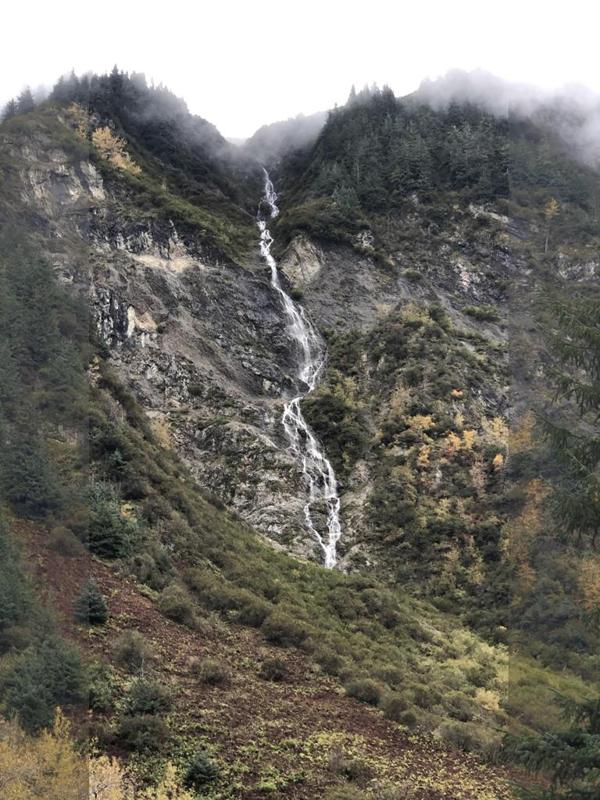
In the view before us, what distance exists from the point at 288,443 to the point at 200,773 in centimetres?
3538

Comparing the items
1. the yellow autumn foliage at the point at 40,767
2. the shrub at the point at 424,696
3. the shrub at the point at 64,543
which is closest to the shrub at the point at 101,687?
the yellow autumn foliage at the point at 40,767

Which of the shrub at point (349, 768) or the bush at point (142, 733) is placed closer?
the bush at point (142, 733)

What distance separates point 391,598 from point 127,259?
39.6m

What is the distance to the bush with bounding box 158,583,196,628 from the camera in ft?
62.3

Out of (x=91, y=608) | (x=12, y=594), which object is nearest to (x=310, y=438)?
(x=91, y=608)

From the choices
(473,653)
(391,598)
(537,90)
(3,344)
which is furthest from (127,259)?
(537,90)

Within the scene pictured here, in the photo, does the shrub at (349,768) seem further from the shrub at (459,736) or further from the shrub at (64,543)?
the shrub at (64,543)

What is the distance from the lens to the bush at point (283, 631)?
20.3 m

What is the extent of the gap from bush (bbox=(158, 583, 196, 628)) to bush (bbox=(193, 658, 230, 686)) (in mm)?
2903

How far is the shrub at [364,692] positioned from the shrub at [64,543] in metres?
8.55

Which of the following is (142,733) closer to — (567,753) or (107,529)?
(567,753)

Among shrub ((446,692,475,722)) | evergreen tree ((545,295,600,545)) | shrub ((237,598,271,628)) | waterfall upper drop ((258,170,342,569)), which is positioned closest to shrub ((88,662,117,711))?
shrub ((237,598,271,628))

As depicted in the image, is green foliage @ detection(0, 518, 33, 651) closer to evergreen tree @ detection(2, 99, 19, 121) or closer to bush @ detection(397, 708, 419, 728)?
bush @ detection(397, 708, 419, 728)

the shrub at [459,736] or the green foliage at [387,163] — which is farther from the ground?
the green foliage at [387,163]
